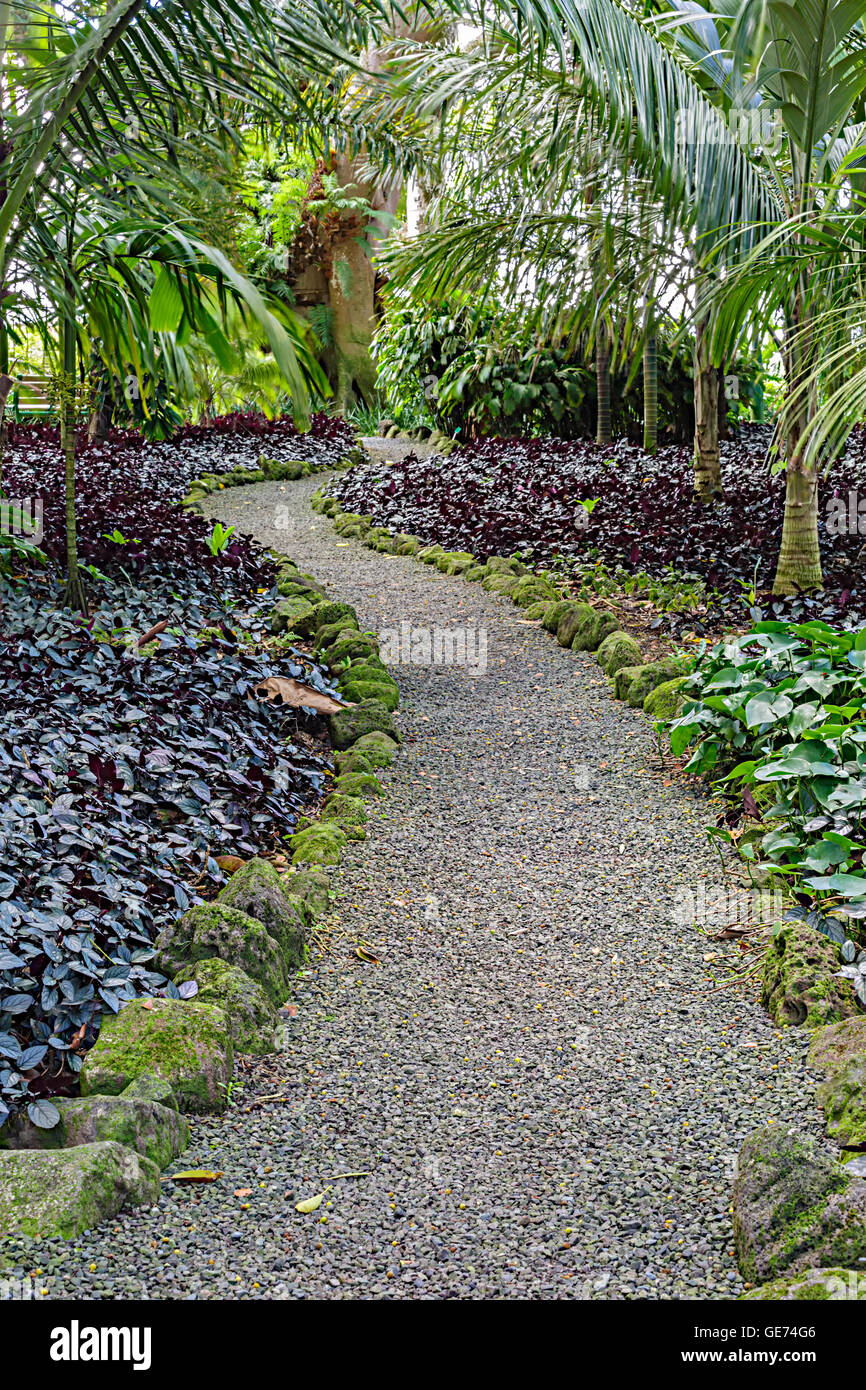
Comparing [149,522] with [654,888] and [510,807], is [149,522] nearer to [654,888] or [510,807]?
[510,807]

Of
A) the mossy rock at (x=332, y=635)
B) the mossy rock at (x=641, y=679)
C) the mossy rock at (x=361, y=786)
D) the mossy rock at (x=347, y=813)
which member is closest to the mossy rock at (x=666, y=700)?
the mossy rock at (x=641, y=679)

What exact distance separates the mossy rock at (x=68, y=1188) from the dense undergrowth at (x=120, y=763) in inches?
6.4

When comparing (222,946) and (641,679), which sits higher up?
(641,679)

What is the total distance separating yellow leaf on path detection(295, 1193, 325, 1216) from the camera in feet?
6.36

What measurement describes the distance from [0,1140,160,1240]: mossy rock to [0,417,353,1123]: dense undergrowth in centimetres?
16

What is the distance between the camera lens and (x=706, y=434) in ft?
23.3

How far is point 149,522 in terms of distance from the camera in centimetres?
649

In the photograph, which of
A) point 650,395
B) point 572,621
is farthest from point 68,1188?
point 650,395

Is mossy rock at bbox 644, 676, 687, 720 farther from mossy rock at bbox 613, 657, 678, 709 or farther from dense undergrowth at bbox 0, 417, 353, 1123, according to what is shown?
dense undergrowth at bbox 0, 417, 353, 1123

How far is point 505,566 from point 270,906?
4334 mm

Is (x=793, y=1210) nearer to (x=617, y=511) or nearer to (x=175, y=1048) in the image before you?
(x=175, y=1048)

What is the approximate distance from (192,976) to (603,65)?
12.6ft

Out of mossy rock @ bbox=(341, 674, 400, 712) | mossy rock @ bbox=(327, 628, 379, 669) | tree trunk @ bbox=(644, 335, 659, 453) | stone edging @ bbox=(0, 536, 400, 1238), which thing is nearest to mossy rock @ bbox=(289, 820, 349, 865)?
stone edging @ bbox=(0, 536, 400, 1238)

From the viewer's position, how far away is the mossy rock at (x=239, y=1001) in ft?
7.97
